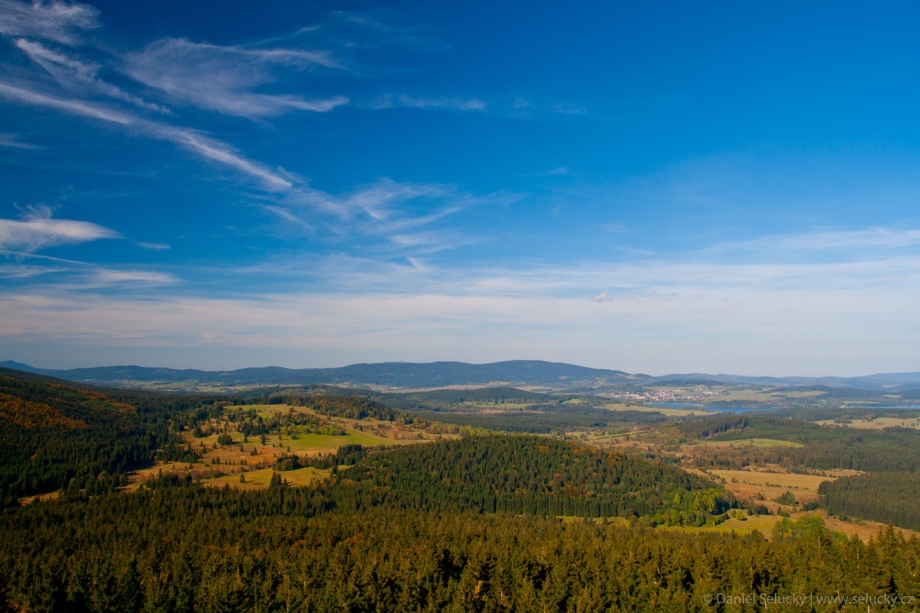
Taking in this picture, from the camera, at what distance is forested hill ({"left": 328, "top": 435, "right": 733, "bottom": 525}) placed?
145 metres

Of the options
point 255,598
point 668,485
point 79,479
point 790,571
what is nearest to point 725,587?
point 790,571

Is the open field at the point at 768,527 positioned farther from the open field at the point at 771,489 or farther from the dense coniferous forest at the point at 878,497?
the open field at the point at 771,489

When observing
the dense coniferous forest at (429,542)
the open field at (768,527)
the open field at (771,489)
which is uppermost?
the dense coniferous forest at (429,542)

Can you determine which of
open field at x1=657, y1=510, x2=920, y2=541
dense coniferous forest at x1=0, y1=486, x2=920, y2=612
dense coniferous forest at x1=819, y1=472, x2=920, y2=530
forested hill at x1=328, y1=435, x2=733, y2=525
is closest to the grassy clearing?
forested hill at x1=328, y1=435, x2=733, y2=525

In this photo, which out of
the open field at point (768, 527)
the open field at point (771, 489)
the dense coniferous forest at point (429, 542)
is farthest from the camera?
the open field at point (771, 489)

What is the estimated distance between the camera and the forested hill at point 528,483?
144750 mm

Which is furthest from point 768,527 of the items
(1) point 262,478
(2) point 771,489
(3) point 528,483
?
(1) point 262,478

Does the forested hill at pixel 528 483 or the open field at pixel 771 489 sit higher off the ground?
the forested hill at pixel 528 483

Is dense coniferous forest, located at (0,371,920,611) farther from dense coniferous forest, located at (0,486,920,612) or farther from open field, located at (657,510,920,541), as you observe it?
open field, located at (657,510,920,541)

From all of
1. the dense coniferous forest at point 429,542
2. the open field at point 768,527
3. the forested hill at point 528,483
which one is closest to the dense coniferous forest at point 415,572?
the dense coniferous forest at point 429,542

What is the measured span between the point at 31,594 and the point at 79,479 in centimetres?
11578

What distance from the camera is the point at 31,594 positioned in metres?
56.2

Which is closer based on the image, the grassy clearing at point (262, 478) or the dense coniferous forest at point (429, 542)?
the dense coniferous forest at point (429, 542)

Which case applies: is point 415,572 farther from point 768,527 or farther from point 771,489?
point 771,489
